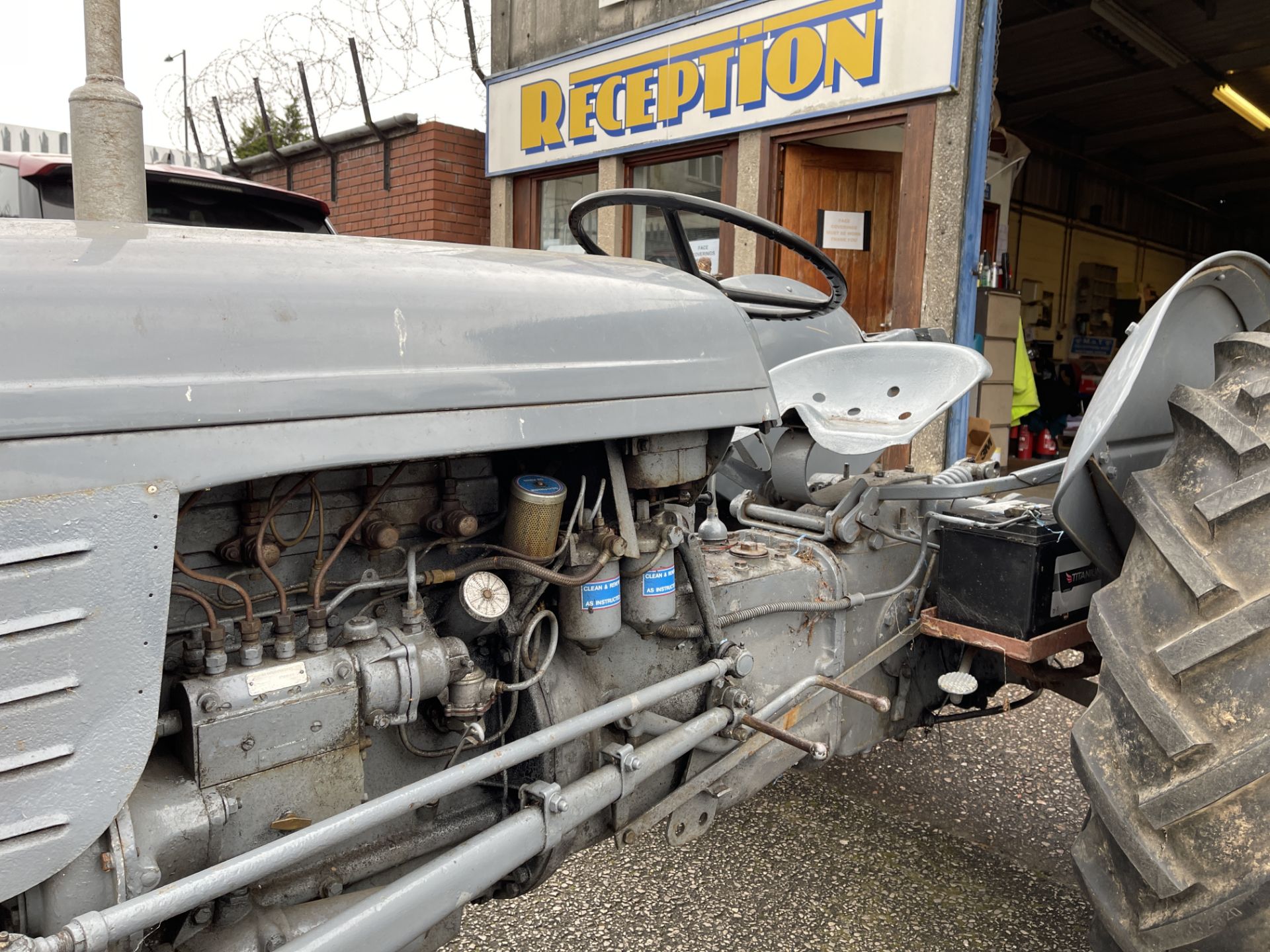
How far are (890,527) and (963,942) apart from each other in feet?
2.81

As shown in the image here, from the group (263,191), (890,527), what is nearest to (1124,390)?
(890,527)

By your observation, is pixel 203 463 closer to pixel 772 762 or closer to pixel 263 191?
pixel 772 762

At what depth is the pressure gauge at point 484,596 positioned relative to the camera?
1341 millimetres

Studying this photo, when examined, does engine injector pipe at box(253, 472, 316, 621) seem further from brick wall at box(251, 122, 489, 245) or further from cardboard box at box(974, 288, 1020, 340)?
brick wall at box(251, 122, 489, 245)

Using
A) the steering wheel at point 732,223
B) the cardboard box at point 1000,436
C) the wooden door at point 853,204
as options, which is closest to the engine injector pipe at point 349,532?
the steering wheel at point 732,223

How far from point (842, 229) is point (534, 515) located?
5.03m

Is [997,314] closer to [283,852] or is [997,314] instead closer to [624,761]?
[624,761]

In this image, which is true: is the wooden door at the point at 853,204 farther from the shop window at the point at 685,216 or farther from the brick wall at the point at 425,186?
the brick wall at the point at 425,186

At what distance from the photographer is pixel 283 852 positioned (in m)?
1.04

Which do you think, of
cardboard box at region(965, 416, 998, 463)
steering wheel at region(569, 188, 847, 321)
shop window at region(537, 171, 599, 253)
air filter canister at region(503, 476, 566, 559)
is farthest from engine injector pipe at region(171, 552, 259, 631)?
shop window at region(537, 171, 599, 253)

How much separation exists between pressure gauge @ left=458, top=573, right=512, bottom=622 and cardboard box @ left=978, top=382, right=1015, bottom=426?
5367 millimetres

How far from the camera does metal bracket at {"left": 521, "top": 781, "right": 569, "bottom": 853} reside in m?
1.35

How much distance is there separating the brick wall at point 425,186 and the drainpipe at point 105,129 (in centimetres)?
652

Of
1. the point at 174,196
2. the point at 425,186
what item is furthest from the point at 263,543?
the point at 425,186
